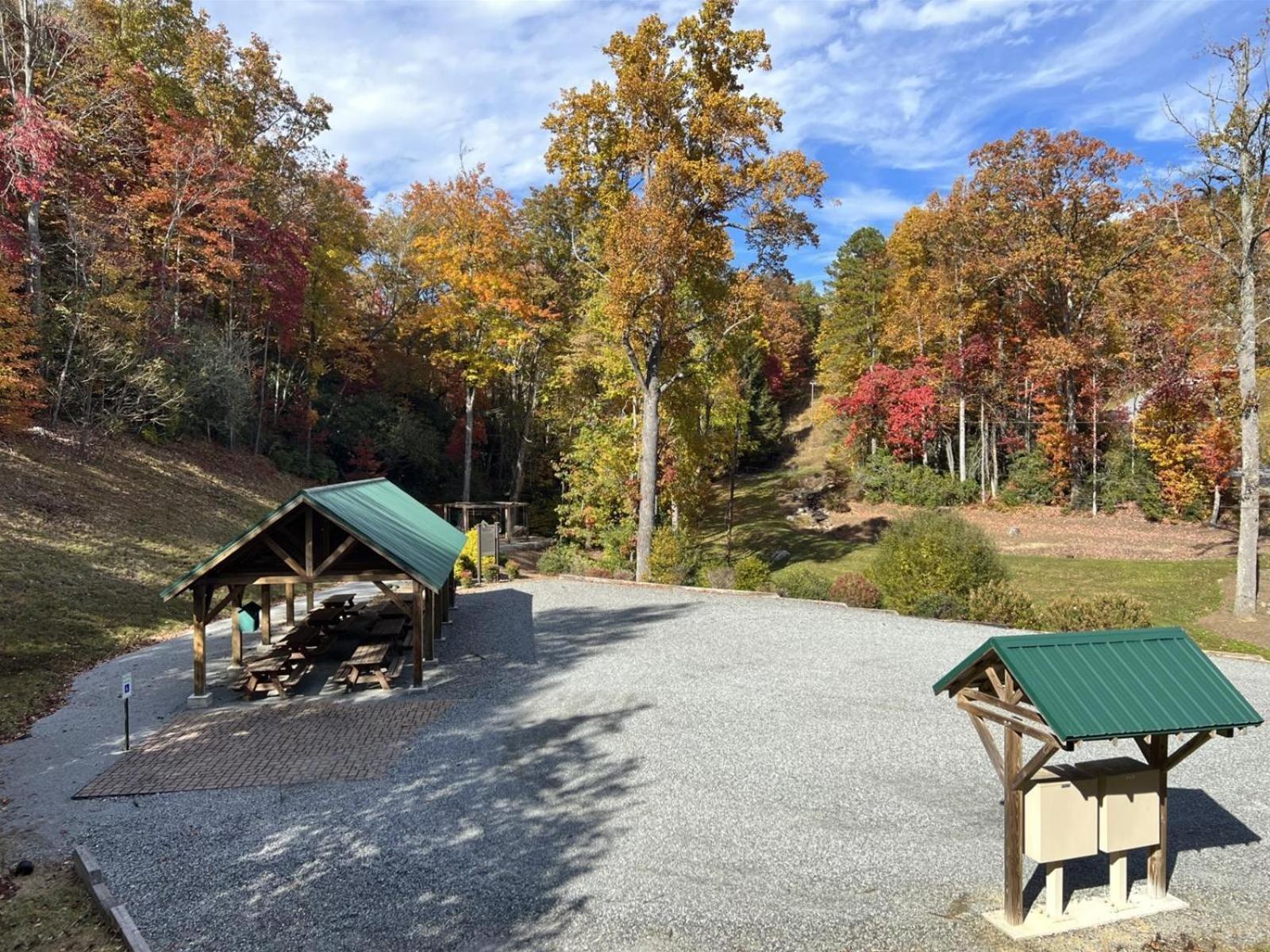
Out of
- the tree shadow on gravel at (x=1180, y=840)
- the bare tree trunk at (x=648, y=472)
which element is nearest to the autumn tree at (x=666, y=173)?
the bare tree trunk at (x=648, y=472)

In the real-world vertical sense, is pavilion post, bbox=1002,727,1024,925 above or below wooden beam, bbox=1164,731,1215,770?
below

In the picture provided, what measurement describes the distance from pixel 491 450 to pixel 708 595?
81.0ft

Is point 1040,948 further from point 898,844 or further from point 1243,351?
point 1243,351

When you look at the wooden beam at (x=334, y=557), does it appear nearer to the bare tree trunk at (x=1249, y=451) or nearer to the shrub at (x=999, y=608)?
the shrub at (x=999, y=608)

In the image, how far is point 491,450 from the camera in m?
42.4

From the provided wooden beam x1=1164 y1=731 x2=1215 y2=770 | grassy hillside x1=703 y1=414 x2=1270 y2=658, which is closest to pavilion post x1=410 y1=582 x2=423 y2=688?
wooden beam x1=1164 y1=731 x2=1215 y2=770

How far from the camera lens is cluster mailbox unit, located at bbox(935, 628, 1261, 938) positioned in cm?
573

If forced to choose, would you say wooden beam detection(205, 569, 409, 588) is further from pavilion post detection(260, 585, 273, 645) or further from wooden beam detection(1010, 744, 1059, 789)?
wooden beam detection(1010, 744, 1059, 789)

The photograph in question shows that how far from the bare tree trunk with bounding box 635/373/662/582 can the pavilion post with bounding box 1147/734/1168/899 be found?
16621 millimetres

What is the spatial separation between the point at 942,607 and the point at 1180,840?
34.1 ft

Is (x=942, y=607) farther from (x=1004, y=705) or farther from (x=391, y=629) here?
(x=391, y=629)

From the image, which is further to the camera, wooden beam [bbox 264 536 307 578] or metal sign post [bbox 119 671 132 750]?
wooden beam [bbox 264 536 307 578]

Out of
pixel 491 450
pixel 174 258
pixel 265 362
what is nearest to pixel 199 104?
pixel 174 258

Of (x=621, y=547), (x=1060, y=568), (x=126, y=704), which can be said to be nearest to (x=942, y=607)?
Answer: (x=1060, y=568)
